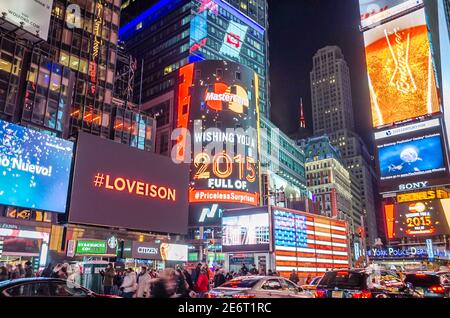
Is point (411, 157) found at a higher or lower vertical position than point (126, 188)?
higher

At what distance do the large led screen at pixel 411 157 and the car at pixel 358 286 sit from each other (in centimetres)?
2795

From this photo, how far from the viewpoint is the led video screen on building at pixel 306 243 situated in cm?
4225

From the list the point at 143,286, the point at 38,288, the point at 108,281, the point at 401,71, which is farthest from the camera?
the point at 401,71

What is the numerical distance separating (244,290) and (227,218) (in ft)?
111

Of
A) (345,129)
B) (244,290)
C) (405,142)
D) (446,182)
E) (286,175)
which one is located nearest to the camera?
(244,290)

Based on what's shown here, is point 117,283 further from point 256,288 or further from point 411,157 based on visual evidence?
point 411,157

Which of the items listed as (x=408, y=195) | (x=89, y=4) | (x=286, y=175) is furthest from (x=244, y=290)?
(x=286, y=175)

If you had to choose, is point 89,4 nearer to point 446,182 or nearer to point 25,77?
point 25,77

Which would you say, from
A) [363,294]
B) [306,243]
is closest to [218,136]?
[306,243]

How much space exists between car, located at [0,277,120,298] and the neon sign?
92.3 ft

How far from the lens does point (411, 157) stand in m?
40.0

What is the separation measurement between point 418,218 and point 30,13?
1876 inches

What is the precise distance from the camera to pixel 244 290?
37.9ft

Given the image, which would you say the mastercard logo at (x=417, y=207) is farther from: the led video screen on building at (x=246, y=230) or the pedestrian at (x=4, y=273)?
the pedestrian at (x=4, y=273)
